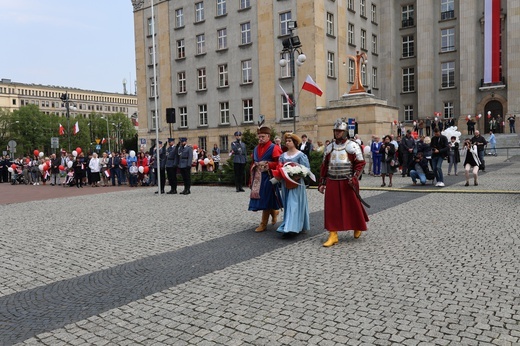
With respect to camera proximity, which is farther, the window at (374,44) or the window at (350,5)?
the window at (374,44)

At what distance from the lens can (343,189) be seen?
7.81 m

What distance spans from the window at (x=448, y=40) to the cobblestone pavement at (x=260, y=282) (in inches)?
1528

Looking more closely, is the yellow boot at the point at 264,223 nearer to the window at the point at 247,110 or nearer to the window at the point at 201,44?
the window at the point at 247,110

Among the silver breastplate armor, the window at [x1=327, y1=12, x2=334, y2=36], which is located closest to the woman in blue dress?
the silver breastplate armor

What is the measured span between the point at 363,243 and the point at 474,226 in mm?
2490

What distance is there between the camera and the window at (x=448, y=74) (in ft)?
148

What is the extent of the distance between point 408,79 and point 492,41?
8.57m

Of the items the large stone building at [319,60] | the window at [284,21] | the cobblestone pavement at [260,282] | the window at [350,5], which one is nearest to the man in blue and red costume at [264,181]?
the cobblestone pavement at [260,282]

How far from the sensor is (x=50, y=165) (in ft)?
94.4

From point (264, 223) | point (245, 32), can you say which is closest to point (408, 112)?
point (245, 32)

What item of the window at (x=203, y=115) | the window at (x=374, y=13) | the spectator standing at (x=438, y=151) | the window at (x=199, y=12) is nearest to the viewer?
the spectator standing at (x=438, y=151)

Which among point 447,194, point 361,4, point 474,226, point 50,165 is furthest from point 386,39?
point 474,226

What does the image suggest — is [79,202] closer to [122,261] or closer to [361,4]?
[122,261]

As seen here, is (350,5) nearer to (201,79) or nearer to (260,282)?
(201,79)
